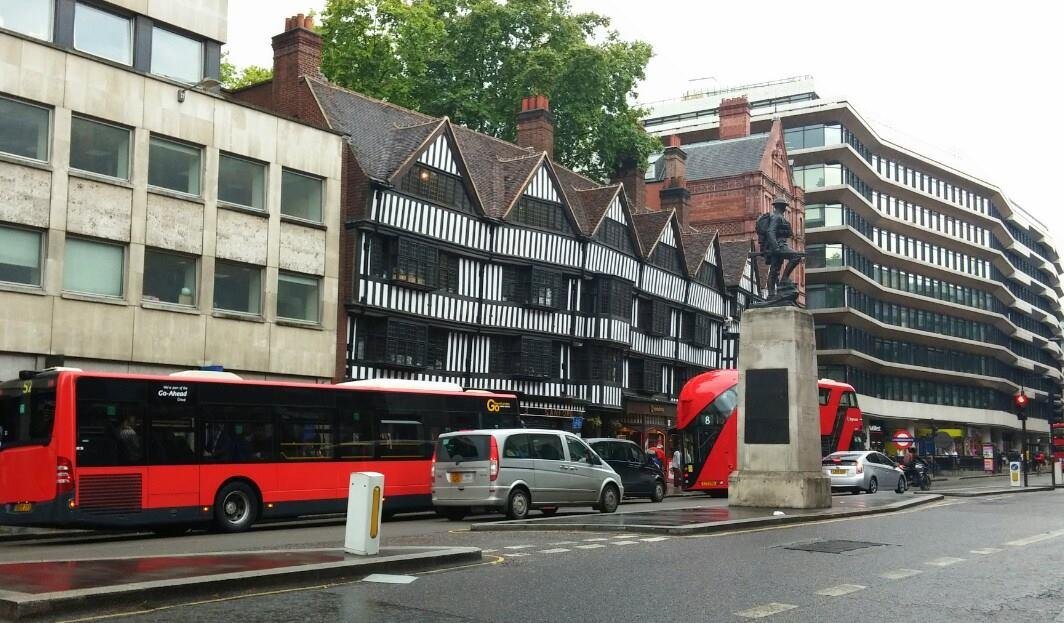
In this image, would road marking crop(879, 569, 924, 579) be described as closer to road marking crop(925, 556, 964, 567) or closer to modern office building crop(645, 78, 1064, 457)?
road marking crop(925, 556, 964, 567)

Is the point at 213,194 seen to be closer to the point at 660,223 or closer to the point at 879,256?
the point at 660,223

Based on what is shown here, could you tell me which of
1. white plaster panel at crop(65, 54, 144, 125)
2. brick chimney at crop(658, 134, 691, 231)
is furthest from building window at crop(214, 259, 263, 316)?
brick chimney at crop(658, 134, 691, 231)

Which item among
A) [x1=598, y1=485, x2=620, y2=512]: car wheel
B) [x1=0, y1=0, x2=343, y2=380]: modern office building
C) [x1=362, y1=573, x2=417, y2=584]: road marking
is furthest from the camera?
[x1=0, y1=0, x2=343, y2=380]: modern office building

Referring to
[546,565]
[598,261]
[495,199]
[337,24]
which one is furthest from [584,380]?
[546,565]

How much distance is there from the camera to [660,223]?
160 ft

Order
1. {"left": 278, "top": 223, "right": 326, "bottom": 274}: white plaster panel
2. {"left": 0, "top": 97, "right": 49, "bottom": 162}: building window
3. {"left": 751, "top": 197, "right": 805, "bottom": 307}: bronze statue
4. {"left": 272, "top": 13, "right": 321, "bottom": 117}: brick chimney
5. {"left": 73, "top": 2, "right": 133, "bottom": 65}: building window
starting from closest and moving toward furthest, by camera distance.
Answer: {"left": 751, "top": 197, "right": 805, "bottom": 307}: bronze statue < {"left": 0, "top": 97, "right": 49, "bottom": 162}: building window < {"left": 73, "top": 2, "right": 133, "bottom": 65}: building window < {"left": 278, "top": 223, "right": 326, "bottom": 274}: white plaster panel < {"left": 272, "top": 13, "right": 321, "bottom": 117}: brick chimney

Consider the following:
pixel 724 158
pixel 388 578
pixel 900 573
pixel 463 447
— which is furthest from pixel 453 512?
pixel 724 158

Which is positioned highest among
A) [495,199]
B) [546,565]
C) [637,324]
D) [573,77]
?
[573,77]

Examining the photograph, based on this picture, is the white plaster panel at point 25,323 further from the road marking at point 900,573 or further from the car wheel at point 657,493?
the road marking at point 900,573

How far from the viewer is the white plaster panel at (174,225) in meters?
28.2

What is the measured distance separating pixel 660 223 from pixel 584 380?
1049 cm

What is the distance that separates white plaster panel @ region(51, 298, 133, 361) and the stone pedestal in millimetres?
15346

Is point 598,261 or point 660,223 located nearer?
point 598,261

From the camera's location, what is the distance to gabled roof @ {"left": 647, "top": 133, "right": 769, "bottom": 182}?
6400cm
